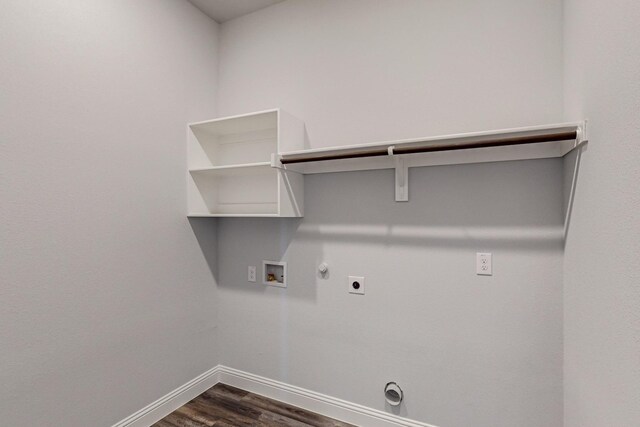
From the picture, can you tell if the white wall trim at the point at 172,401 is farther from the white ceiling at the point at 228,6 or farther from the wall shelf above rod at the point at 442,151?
the white ceiling at the point at 228,6

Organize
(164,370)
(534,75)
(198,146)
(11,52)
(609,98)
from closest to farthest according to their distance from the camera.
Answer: (609,98) → (11,52) → (534,75) → (164,370) → (198,146)

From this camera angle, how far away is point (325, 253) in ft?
6.94

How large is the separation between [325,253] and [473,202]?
94cm

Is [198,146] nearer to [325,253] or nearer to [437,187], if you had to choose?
[325,253]

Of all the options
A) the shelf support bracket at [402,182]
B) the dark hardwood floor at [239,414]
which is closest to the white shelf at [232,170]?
the shelf support bracket at [402,182]

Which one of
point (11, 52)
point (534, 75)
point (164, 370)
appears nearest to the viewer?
point (11, 52)

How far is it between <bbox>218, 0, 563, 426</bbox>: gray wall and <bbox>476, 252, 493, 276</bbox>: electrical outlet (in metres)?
0.04

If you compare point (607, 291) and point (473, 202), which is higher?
point (473, 202)

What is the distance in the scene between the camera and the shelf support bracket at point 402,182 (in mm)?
1833

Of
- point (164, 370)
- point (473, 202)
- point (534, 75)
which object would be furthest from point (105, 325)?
point (534, 75)

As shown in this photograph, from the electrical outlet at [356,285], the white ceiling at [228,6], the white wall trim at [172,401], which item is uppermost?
the white ceiling at [228,6]

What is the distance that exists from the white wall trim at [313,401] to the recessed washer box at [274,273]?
692mm

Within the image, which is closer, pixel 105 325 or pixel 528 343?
pixel 528 343

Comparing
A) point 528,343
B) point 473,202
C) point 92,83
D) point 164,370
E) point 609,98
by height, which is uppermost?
point 92,83
